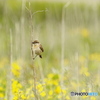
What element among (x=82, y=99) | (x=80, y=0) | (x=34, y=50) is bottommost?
(x=82, y=99)

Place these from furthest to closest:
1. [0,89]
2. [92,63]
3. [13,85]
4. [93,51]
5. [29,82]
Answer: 1. [93,51]
2. [92,63]
3. [29,82]
4. [0,89]
5. [13,85]

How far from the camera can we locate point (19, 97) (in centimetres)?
261

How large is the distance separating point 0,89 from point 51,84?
54 cm

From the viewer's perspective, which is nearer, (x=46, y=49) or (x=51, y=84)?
(x=51, y=84)

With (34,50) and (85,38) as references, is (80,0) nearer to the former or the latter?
(85,38)

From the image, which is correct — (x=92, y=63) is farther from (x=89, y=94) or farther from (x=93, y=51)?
(x=89, y=94)

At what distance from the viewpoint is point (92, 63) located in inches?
240

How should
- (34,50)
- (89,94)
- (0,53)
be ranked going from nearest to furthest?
(34,50)
(89,94)
(0,53)

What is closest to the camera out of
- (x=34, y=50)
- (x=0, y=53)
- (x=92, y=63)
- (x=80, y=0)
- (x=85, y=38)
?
(x=34, y=50)

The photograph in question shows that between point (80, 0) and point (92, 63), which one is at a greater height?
point (80, 0)

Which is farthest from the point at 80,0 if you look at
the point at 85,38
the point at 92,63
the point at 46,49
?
the point at 92,63

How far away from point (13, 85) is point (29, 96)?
0.17 meters

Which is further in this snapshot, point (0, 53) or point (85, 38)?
point (85, 38)

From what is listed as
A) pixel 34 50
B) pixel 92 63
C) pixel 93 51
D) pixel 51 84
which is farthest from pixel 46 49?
pixel 34 50
